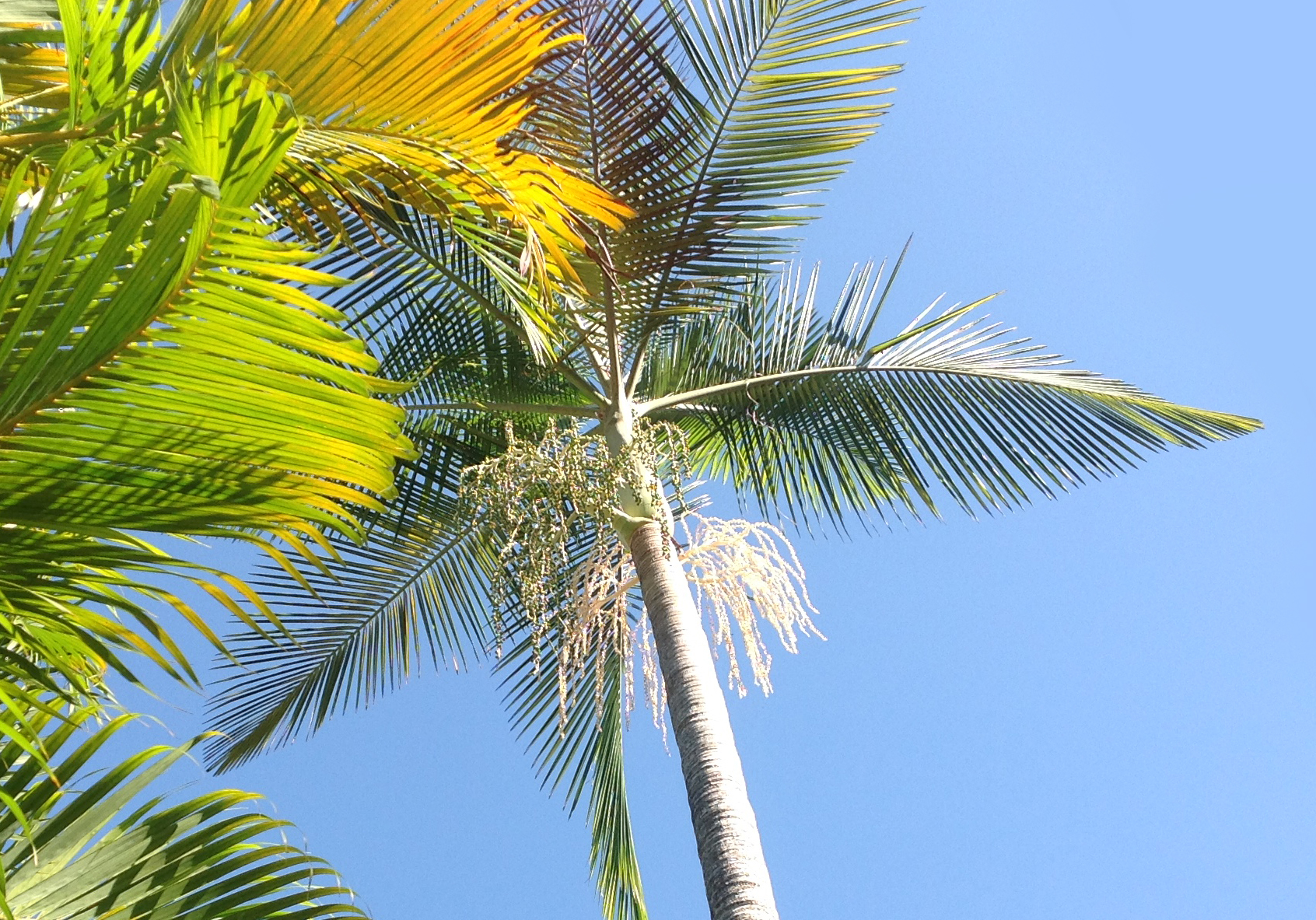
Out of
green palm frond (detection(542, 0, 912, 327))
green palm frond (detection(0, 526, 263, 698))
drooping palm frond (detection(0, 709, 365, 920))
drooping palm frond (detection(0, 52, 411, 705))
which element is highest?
green palm frond (detection(542, 0, 912, 327))

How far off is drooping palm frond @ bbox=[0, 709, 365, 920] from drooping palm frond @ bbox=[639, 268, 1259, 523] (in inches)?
143

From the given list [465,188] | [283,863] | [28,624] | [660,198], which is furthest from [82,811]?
[660,198]

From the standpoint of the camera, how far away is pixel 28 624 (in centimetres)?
223

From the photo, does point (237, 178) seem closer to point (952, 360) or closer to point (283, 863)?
point (283, 863)

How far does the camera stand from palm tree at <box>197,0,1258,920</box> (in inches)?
208

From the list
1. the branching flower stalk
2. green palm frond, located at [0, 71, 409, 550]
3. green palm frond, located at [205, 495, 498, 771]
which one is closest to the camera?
green palm frond, located at [0, 71, 409, 550]

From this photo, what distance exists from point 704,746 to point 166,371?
2.94m

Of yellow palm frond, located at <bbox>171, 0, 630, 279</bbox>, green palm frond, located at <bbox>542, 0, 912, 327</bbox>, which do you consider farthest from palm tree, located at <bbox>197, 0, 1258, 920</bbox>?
yellow palm frond, located at <bbox>171, 0, 630, 279</bbox>

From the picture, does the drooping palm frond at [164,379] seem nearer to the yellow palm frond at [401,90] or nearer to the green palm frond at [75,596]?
the green palm frond at [75,596]

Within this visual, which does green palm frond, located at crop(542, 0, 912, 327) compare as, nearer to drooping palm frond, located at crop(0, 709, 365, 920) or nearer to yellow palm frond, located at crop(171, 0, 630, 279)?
yellow palm frond, located at crop(171, 0, 630, 279)

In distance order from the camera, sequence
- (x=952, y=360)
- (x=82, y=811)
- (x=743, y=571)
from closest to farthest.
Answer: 1. (x=82, y=811)
2. (x=743, y=571)
3. (x=952, y=360)

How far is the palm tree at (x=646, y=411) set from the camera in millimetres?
5281

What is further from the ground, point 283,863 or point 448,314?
point 448,314

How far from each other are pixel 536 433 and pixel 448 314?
2.60 feet
